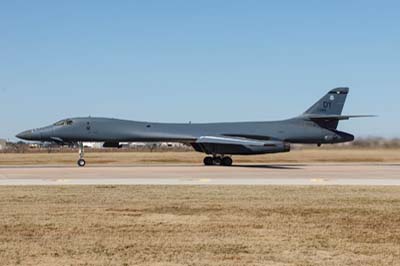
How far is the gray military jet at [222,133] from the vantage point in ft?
117

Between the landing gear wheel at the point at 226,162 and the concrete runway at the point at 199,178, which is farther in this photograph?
the landing gear wheel at the point at 226,162

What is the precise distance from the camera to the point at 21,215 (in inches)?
453

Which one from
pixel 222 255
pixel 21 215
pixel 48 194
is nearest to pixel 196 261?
pixel 222 255

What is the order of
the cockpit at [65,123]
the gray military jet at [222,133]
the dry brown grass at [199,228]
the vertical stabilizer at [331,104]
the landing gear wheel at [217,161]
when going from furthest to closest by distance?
the vertical stabilizer at [331,104]
the landing gear wheel at [217,161]
the cockpit at [65,123]
the gray military jet at [222,133]
the dry brown grass at [199,228]

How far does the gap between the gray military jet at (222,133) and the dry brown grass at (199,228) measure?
1961 cm

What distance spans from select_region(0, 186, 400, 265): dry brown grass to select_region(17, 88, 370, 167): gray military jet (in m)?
19.6

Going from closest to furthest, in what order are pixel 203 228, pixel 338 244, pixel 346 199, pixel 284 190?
pixel 338 244 < pixel 203 228 < pixel 346 199 < pixel 284 190

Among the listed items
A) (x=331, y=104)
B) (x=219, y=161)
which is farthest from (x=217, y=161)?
(x=331, y=104)

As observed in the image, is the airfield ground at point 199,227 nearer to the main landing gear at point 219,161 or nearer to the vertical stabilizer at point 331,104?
the main landing gear at point 219,161

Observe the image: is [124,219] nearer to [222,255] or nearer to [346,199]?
[222,255]

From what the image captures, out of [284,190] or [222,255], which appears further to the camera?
[284,190]

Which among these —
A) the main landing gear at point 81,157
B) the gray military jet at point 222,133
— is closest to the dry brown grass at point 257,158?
the main landing gear at point 81,157

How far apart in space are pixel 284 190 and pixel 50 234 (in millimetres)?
8980

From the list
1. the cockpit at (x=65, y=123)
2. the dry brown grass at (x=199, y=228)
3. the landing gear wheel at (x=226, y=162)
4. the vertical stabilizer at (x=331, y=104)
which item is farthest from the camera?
the vertical stabilizer at (x=331, y=104)
